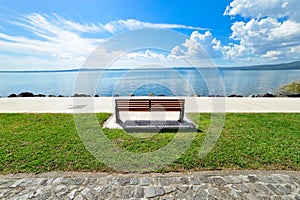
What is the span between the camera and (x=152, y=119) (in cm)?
705

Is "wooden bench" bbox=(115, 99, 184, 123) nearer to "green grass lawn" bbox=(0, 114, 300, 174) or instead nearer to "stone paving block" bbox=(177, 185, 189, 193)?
"green grass lawn" bbox=(0, 114, 300, 174)

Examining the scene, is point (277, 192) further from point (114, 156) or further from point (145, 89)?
point (145, 89)

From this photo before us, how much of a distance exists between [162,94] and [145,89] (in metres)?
2.04

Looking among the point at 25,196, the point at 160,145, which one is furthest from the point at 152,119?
the point at 25,196

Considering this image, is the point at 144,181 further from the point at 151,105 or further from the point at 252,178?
the point at 151,105

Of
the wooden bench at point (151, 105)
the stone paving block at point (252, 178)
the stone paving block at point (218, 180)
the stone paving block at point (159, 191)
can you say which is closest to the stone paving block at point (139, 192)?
the stone paving block at point (159, 191)

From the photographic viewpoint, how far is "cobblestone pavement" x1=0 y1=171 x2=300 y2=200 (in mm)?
3014

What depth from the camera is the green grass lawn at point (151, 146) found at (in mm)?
3852

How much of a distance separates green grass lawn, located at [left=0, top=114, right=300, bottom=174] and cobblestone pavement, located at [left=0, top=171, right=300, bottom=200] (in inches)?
8.9

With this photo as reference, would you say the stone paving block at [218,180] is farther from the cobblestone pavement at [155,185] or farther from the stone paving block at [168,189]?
the stone paving block at [168,189]

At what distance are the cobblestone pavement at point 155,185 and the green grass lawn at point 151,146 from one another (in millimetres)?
226

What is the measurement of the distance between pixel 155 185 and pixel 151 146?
4.79 feet

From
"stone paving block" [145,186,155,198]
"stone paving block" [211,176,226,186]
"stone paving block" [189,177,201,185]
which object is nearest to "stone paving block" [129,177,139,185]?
"stone paving block" [145,186,155,198]

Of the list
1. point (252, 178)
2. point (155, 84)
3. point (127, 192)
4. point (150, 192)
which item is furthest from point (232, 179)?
point (155, 84)
